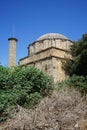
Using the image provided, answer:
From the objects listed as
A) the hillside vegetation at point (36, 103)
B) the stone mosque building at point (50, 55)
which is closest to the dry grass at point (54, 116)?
the hillside vegetation at point (36, 103)

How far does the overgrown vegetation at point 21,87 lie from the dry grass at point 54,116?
0.79 metres

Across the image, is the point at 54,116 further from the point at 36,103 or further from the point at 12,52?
the point at 12,52

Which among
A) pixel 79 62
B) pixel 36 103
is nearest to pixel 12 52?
pixel 79 62

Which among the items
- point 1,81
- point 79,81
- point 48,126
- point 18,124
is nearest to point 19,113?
point 18,124

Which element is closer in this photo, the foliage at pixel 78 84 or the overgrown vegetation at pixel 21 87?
the overgrown vegetation at pixel 21 87

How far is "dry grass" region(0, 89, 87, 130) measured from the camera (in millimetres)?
11824

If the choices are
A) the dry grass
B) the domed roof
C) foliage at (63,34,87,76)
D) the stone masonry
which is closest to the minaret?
the stone masonry

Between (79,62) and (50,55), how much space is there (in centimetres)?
294

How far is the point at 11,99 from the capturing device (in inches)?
548

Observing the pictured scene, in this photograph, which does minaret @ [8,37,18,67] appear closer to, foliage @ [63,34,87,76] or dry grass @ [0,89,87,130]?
foliage @ [63,34,87,76]

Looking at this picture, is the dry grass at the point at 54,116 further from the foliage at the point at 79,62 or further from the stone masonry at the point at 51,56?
the stone masonry at the point at 51,56

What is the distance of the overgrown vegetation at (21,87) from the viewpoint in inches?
547

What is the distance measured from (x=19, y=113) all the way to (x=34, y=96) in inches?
79.0

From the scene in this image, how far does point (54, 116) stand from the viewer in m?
12.2
